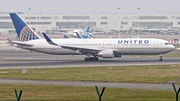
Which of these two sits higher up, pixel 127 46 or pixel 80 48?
pixel 127 46

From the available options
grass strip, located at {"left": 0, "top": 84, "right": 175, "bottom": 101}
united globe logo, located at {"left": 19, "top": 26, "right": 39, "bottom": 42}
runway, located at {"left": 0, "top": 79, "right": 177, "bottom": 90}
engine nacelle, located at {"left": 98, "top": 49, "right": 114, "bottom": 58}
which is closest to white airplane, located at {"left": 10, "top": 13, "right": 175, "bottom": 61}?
engine nacelle, located at {"left": 98, "top": 49, "right": 114, "bottom": 58}

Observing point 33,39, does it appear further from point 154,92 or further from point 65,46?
point 154,92

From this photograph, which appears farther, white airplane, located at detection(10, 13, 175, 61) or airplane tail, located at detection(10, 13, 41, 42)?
airplane tail, located at detection(10, 13, 41, 42)

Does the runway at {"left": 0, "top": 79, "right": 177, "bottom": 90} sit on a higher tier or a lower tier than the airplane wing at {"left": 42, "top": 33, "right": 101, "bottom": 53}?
lower

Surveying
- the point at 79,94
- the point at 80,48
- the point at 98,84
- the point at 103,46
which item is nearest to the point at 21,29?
the point at 80,48

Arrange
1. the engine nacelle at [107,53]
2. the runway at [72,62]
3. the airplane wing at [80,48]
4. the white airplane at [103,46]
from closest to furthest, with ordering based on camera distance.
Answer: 1. the runway at [72,62]
2. the engine nacelle at [107,53]
3. the airplane wing at [80,48]
4. the white airplane at [103,46]

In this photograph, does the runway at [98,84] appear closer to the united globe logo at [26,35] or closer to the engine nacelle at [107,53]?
the engine nacelle at [107,53]

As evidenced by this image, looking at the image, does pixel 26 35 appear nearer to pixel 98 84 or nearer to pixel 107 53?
pixel 107 53

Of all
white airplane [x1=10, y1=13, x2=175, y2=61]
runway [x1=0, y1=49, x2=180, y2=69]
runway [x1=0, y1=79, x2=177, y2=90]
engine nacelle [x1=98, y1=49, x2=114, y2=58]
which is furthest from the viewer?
white airplane [x1=10, y1=13, x2=175, y2=61]

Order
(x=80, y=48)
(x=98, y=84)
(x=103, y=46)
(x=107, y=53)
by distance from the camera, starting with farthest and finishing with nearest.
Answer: (x=103, y=46) < (x=80, y=48) < (x=107, y=53) < (x=98, y=84)

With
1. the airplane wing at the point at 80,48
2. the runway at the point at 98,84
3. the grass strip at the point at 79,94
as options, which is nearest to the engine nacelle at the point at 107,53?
the airplane wing at the point at 80,48

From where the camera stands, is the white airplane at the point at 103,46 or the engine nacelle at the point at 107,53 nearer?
the engine nacelle at the point at 107,53

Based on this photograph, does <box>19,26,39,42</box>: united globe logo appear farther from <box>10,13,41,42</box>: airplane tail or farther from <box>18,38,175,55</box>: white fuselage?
<box>18,38,175,55</box>: white fuselage

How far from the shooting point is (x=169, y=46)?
162 feet
